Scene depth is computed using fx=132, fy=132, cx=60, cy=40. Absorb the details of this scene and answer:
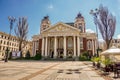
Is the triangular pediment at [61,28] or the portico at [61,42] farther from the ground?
the triangular pediment at [61,28]

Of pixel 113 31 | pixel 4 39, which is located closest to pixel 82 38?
pixel 113 31

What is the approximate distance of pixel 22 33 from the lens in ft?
151

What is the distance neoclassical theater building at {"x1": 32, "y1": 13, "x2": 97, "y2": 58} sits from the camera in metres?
47.4

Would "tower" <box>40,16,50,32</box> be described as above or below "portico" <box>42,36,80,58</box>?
above

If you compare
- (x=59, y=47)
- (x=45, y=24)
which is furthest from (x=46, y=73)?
(x=45, y=24)

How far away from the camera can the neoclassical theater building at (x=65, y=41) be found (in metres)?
47.4

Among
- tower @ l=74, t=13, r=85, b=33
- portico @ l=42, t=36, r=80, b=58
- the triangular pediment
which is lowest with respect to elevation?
portico @ l=42, t=36, r=80, b=58

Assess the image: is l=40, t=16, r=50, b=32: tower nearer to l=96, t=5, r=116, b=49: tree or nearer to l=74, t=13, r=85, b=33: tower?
l=74, t=13, r=85, b=33: tower

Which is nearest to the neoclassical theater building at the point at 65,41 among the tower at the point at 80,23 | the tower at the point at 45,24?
the tower at the point at 80,23

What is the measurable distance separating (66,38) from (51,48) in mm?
7146

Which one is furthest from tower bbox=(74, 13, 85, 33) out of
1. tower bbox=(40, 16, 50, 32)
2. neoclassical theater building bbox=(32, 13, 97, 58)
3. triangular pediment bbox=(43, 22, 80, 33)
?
tower bbox=(40, 16, 50, 32)

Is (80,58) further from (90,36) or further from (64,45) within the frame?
(90,36)

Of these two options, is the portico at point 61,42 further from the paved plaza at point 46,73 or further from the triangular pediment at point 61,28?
the paved plaza at point 46,73

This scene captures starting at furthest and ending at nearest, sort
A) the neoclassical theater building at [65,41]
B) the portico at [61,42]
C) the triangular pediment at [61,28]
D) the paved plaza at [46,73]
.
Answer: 1. the triangular pediment at [61,28]
2. the neoclassical theater building at [65,41]
3. the portico at [61,42]
4. the paved plaza at [46,73]
